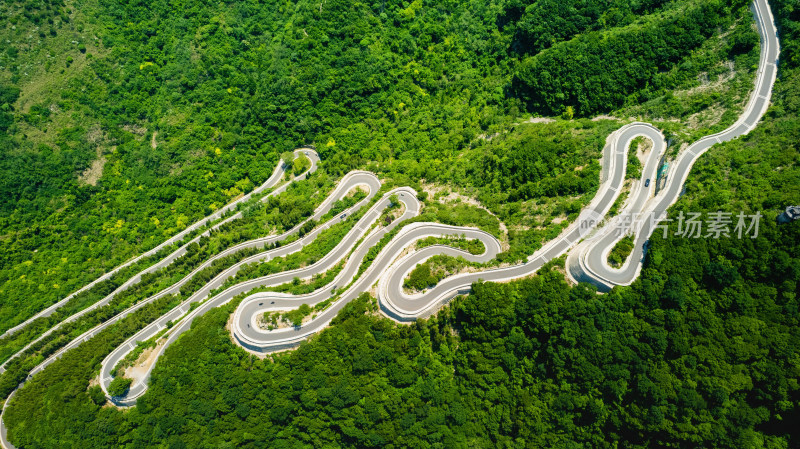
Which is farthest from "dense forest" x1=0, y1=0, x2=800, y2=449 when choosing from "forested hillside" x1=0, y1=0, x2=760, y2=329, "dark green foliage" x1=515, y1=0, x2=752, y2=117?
"forested hillside" x1=0, y1=0, x2=760, y2=329

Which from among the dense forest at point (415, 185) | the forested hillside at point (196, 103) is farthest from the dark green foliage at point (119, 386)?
the forested hillside at point (196, 103)

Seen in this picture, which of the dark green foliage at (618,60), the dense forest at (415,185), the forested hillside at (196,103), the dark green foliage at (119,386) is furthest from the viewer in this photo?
the forested hillside at (196,103)

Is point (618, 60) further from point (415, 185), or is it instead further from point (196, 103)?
point (196, 103)

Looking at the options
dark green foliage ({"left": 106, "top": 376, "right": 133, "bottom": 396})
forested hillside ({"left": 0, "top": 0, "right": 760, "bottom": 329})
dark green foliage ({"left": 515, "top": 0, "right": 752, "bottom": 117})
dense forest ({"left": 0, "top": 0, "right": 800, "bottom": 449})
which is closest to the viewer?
dense forest ({"left": 0, "top": 0, "right": 800, "bottom": 449})

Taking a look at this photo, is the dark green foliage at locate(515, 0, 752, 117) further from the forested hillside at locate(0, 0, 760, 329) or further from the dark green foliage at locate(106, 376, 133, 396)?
the dark green foliage at locate(106, 376, 133, 396)

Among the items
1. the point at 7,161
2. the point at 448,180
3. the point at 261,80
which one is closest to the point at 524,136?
the point at 448,180

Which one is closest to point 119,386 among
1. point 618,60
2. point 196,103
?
point 196,103

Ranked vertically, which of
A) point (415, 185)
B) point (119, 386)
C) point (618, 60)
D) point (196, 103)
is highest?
point (618, 60)

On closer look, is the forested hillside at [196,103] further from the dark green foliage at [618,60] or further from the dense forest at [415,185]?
the dark green foliage at [618,60]

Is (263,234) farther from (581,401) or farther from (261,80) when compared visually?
(581,401)
